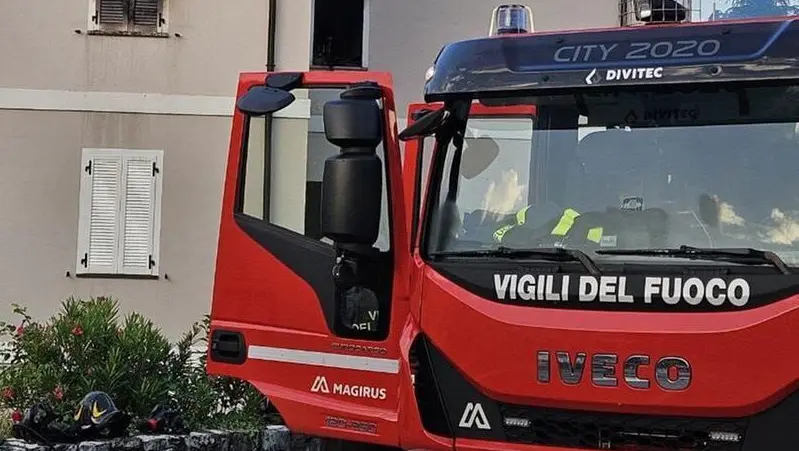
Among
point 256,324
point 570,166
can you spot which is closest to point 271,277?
point 256,324

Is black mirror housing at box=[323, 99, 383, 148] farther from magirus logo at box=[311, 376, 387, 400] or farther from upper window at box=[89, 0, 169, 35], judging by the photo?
upper window at box=[89, 0, 169, 35]

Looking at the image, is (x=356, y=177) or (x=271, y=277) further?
(x=271, y=277)

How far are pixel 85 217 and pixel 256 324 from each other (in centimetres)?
637

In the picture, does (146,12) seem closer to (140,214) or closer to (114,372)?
(140,214)

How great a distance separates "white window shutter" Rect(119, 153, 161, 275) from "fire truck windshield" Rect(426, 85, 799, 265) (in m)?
7.26

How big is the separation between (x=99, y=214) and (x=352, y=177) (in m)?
7.52

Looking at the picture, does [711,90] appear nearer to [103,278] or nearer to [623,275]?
[623,275]

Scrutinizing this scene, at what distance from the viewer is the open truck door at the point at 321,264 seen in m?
4.46

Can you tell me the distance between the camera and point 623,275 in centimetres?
400

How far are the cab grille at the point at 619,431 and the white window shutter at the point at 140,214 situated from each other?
7.75m

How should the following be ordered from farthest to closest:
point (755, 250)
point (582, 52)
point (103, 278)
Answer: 1. point (103, 278)
2. point (582, 52)
3. point (755, 250)

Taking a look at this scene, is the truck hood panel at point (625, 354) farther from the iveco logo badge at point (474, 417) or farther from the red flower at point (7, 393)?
the red flower at point (7, 393)

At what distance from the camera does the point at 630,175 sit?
14.0 ft

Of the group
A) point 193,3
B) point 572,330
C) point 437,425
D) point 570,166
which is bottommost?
point 437,425
